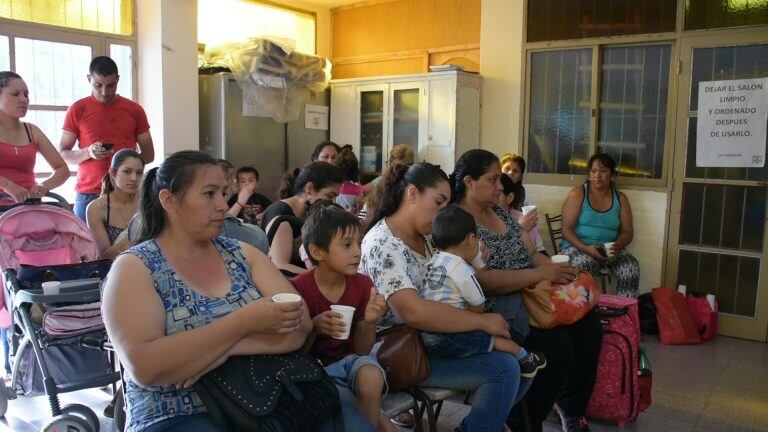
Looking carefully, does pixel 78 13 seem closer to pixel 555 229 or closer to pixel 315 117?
pixel 315 117

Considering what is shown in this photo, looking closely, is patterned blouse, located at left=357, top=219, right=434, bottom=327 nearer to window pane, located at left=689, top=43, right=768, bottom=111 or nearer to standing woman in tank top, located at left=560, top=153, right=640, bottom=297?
standing woman in tank top, located at left=560, top=153, right=640, bottom=297

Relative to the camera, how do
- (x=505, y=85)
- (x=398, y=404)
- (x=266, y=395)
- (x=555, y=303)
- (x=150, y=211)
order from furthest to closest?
(x=505, y=85) → (x=555, y=303) → (x=398, y=404) → (x=150, y=211) → (x=266, y=395)

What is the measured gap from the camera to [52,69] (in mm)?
4918

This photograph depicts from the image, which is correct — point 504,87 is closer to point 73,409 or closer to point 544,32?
point 544,32

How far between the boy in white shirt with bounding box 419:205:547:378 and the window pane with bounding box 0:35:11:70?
3.90 m

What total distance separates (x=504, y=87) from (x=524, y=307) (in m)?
3.31

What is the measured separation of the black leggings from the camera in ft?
8.68

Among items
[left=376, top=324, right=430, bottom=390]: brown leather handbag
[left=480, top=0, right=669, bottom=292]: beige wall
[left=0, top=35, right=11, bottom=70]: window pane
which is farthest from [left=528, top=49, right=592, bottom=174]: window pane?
[left=0, top=35, right=11, bottom=70]: window pane

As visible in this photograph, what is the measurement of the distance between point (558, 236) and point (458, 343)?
132 inches

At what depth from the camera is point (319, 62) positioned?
20.3ft

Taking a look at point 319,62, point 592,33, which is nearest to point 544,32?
point 592,33

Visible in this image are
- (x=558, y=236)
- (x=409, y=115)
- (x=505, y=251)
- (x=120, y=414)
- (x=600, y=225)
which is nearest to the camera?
(x=120, y=414)

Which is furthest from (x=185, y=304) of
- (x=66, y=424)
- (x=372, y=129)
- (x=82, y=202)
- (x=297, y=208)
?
(x=372, y=129)

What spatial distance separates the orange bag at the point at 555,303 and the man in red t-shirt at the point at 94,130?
2.63m
